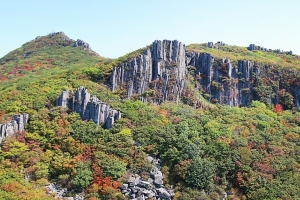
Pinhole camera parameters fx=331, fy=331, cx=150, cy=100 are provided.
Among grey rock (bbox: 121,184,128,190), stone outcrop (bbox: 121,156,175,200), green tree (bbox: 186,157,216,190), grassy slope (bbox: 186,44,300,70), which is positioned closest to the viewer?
stone outcrop (bbox: 121,156,175,200)

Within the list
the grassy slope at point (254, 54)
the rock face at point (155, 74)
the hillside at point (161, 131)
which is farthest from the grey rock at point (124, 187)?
the grassy slope at point (254, 54)

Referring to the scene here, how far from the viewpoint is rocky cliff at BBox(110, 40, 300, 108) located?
47.9 m

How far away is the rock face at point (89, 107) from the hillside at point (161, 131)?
0.12 m

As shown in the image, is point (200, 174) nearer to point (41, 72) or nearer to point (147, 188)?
point (147, 188)

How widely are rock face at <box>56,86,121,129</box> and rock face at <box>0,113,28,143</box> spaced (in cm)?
507

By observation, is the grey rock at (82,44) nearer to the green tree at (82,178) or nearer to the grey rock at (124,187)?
the green tree at (82,178)

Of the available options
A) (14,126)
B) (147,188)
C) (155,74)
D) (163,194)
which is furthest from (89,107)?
(163,194)

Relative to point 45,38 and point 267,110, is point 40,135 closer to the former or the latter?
point 267,110

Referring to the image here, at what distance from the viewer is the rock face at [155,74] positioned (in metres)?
47.6

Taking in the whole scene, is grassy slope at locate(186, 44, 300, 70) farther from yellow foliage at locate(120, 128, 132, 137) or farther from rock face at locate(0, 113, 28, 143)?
rock face at locate(0, 113, 28, 143)

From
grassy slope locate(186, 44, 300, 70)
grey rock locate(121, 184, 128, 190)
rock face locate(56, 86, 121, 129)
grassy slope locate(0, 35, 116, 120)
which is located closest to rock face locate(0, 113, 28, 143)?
grassy slope locate(0, 35, 116, 120)

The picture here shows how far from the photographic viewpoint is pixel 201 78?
2055 inches

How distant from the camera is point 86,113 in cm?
3925

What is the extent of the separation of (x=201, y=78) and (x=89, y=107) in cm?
2047
